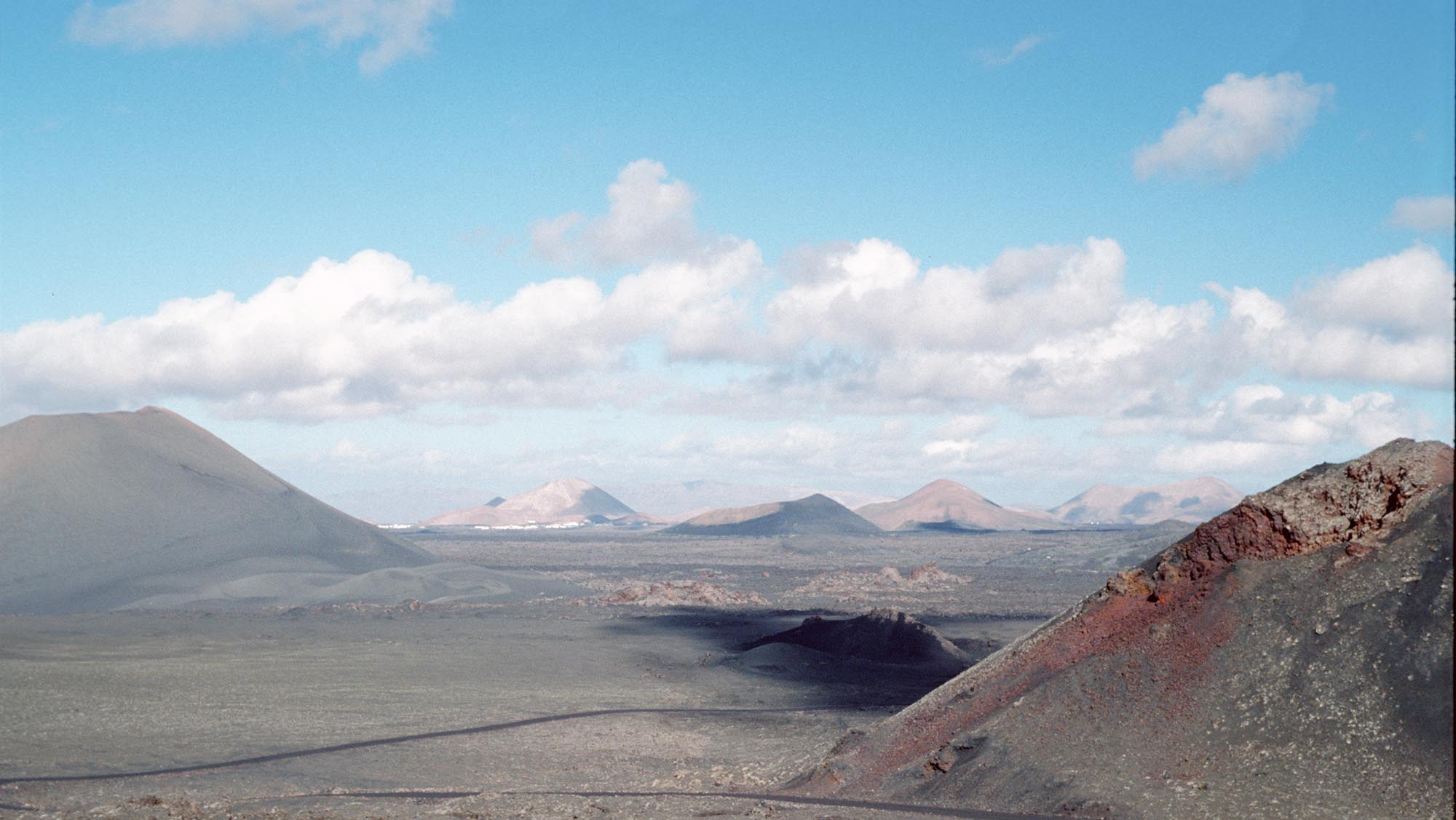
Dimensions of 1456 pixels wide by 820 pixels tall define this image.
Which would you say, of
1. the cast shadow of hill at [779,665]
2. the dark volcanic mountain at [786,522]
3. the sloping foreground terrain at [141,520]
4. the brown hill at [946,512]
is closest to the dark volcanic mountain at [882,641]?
the cast shadow of hill at [779,665]

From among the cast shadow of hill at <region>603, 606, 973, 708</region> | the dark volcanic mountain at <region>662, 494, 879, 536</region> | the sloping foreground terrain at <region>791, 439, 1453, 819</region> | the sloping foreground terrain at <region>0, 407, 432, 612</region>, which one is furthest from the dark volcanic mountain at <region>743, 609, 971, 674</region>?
the dark volcanic mountain at <region>662, 494, 879, 536</region>

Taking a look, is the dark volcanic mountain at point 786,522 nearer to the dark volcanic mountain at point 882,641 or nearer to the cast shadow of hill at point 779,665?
the cast shadow of hill at point 779,665

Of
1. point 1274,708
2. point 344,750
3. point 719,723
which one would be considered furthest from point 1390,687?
point 344,750

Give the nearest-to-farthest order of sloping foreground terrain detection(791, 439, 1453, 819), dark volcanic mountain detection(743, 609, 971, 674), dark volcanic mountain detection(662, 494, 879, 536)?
sloping foreground terrain detection(791, 439, 1453, 819), dark volcanic mountain detection(743, 609, 971, 674), dark volcanic mountain detection(662, 494, 879, 536)

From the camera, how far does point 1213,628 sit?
44.6 feet

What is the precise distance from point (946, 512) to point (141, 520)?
12809cm

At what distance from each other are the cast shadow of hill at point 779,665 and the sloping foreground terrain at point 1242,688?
9.37 metres

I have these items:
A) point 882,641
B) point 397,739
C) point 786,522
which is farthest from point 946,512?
point 397,739

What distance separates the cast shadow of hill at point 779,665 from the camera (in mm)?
25344

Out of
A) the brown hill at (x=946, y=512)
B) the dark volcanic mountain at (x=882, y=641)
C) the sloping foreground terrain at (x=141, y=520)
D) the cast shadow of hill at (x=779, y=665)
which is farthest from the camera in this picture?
the brown hill at (x=946, y=512)

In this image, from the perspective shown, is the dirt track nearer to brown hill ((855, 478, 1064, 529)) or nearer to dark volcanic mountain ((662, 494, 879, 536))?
dark volcanic mountain ((662, 494, 879, 536))

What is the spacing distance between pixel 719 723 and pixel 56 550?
41378 mm

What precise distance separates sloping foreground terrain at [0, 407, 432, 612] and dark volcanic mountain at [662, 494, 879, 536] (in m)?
74.8

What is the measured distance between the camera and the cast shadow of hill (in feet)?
83.1
